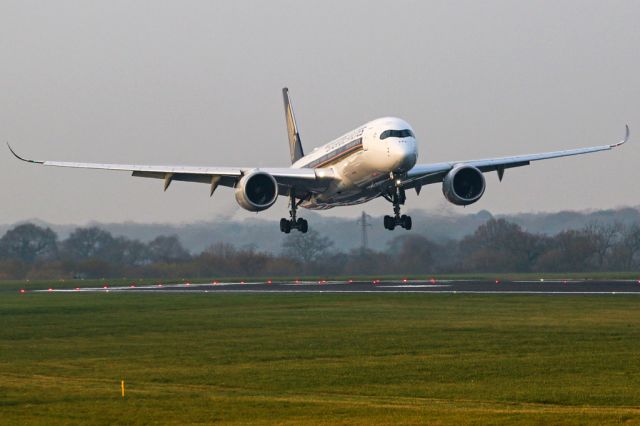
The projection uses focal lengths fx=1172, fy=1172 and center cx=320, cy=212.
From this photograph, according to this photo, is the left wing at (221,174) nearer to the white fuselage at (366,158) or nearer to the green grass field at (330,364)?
the white fuselage at (366,158)

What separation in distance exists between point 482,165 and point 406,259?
2819 cm

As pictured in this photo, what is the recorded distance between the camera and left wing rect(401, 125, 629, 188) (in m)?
67.6

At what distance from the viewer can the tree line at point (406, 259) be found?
99000 millimetres

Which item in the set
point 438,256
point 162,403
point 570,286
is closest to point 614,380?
point 162,403

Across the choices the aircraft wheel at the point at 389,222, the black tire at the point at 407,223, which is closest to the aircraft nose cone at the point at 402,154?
the black tire at the point at 407,223

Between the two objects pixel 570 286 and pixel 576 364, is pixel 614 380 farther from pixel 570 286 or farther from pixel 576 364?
pixel 570 286

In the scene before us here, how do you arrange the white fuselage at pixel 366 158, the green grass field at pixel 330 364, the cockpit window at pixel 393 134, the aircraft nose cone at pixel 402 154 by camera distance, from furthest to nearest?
the cockpit window at pixel 393 134 → the white fuselage at pixel 366 158 → the aircraft nose cone at pixel 402 154 → the green grass field at pixel 330 364

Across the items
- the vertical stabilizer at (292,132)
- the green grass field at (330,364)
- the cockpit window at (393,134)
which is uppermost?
the vertical stabilizer at (292,132)

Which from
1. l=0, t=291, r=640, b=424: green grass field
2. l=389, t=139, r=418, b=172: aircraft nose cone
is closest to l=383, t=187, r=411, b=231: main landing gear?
l=389, t=139, r=418, b=172: aircraft nose cone

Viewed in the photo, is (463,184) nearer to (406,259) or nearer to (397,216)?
(397,216)

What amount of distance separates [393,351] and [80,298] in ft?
111

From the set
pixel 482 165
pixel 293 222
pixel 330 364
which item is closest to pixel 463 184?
pixel 482 165

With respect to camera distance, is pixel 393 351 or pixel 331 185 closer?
pixel 393 351

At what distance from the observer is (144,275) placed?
101 metres
